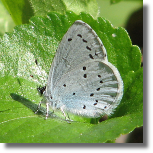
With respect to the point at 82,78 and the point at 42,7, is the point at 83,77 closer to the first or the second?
the point at 82,78

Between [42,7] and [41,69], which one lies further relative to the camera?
[42,7]

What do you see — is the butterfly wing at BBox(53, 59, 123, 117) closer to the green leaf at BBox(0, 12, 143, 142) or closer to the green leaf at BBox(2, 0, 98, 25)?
the green leaf at BBox(0, 12, 143, 142)

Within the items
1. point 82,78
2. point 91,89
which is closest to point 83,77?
point 82,78

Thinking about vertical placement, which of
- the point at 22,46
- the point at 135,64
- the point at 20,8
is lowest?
the point at 135,64

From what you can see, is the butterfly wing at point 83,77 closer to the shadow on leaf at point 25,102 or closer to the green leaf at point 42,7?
the shadow on leaf at point 25,102

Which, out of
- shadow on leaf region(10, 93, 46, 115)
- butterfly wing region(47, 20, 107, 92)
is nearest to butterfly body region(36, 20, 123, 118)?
butterfly wing region(47, 20, 107, 92)

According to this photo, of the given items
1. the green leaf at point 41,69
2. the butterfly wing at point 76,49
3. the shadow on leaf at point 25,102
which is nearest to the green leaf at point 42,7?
the green leaf at point 41,69
